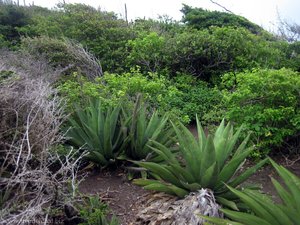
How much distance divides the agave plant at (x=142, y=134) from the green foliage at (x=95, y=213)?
153cm

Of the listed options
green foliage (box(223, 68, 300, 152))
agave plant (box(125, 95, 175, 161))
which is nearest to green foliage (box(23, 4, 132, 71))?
green foliage (box(223, 68, 300, 152))

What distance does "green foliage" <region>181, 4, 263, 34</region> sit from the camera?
1811cm

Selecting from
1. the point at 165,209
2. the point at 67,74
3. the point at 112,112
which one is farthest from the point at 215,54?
the point at 165,209

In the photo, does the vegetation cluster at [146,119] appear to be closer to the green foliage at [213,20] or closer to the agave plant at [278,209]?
the agave plant at [278,209]

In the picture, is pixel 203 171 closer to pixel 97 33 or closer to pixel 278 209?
pixel 278 209

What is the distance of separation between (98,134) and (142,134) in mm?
710

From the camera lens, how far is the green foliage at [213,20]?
18109 mm

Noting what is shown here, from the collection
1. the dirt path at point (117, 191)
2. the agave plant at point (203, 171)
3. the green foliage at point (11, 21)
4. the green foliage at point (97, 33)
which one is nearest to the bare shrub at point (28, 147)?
the dirt path at point (117, 191)

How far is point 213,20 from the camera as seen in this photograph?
18.3 metres

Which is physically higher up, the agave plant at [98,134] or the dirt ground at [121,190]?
the agave plant at [98,134]

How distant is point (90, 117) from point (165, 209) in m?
2.71

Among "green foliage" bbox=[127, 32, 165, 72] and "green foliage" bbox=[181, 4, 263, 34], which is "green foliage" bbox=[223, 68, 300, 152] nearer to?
"green foliage" bbox=[127, 32, 165, 72]

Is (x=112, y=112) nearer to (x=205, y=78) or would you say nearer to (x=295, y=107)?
(x=295, y=107)

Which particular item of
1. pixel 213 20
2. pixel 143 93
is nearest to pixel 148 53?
pixel 143 93
